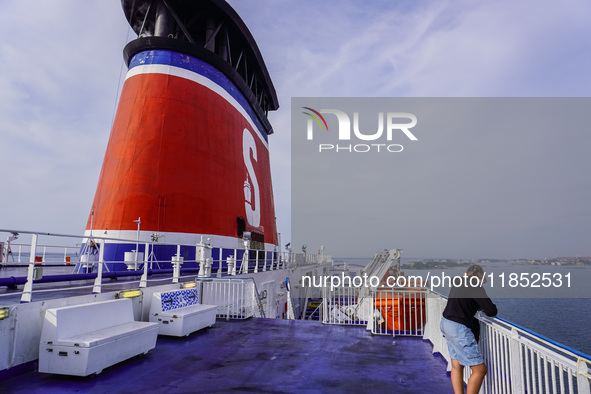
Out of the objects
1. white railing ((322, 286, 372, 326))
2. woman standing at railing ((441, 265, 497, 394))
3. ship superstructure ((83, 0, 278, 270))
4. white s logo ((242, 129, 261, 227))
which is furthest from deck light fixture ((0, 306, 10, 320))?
white s logo ((242, 129, 261, 227))

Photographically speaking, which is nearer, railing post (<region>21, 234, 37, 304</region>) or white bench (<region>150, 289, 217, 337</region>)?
railing post (<region>21, 234, 37, 304</region>)

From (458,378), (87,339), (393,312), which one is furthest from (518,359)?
(87,339)

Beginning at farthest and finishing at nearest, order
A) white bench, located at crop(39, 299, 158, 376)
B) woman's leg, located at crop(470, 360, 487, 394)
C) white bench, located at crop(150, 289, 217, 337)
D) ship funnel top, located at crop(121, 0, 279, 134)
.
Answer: ship funnel top, located at crop(121, 0, 279, 134) < white bench, located at crop(150, 289, 217, 337) < white bench, located at crop(39, 299, 158, 376) < woman's leg, located at crop(470, 360, 487, 394)

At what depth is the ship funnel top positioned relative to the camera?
15.0 metres

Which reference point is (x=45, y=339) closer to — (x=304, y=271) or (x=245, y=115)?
(x=245, y=115)

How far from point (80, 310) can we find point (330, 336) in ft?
17.4

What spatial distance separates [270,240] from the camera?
76.5 feet

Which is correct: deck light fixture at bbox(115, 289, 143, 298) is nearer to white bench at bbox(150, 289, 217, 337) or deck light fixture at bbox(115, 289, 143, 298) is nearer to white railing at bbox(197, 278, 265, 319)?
white bench at bbox(150, 289, 217, 337)

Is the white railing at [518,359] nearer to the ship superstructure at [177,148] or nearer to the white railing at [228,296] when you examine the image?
the white railing at [228,296]

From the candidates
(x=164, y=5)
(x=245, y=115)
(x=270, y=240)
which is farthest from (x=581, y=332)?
(x=164, y=5)

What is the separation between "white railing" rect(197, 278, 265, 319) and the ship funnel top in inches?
400

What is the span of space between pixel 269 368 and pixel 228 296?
4734 millimetres

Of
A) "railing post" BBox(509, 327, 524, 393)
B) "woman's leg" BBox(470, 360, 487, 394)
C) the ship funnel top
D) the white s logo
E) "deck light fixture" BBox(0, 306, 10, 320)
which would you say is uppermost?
the ship funnel top

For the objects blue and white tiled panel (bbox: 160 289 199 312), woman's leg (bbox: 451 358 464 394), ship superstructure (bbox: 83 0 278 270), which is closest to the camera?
woman's leg (bbox: 451 358 464 394)
